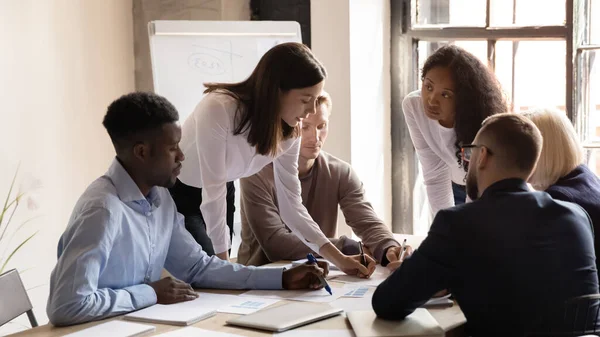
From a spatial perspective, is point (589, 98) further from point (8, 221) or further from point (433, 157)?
point (8, 221)

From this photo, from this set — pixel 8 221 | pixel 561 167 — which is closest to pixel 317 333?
pixel 561 167

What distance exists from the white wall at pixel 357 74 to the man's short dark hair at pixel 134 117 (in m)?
1.74

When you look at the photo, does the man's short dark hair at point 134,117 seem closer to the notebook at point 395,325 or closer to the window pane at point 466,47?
the notebook at point 395,325

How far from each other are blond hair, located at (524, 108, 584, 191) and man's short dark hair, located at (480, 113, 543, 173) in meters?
0.47

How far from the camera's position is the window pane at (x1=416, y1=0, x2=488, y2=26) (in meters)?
3.84

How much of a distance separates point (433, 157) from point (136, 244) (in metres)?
1.44

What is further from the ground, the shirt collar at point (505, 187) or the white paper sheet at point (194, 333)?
the shirt collar at point (505, 187)

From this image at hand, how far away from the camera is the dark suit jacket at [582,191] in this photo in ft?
7.33

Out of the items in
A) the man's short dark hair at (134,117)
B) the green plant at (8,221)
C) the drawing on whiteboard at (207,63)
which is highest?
the drawing on whiteboard at (207,63)

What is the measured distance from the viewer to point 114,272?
2.04 m

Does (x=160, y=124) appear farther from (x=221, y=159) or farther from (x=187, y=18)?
(x=187, y=18)

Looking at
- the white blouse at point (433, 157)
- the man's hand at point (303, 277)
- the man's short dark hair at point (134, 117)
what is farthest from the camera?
the white blouse at point (433, 157)

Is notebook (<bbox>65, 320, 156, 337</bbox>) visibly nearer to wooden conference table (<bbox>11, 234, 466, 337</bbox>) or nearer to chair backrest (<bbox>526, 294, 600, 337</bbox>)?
wooden conference table (<bbox>11, 234, 466, 337</bbox>)

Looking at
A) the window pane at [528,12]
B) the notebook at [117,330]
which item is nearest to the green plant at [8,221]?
the notebook at [117,330]
